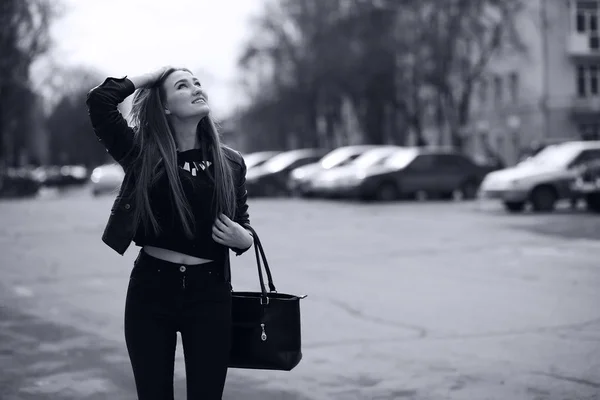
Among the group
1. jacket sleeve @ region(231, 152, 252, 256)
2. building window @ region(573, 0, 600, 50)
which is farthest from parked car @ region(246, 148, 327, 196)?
jacket sleeve @ region(231, 152, 252, 256)

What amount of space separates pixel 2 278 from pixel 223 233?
9678mm

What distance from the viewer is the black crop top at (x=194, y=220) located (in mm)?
3574

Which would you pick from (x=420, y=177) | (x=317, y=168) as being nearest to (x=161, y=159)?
(x=420, y=177)

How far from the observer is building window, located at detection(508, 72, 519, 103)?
185 feet

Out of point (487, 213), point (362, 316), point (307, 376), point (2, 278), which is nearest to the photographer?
point (307, 376)

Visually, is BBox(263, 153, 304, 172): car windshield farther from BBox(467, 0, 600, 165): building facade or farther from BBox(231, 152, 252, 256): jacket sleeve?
BBox(231, 152, 252, 256): jacket sleeve

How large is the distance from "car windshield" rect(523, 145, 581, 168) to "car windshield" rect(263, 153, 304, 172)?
15.1 m

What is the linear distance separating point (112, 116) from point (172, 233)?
0.48 m

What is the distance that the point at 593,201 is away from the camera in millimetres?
23031

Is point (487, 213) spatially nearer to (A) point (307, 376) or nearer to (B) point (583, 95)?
(A) point (307, 376)

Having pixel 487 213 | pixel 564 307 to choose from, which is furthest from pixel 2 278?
pixel 487 213

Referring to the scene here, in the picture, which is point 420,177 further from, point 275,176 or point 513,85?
point 513,85

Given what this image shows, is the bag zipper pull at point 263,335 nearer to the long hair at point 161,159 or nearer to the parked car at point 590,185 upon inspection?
the long hair at point 161,159

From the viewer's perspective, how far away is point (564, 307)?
31.2 ft
